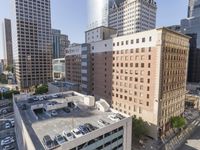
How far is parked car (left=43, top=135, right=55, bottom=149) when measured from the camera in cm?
2509

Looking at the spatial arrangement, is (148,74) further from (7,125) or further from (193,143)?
(7,125)

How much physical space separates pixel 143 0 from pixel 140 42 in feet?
293

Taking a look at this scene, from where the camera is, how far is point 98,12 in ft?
545

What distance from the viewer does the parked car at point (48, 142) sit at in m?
25.1

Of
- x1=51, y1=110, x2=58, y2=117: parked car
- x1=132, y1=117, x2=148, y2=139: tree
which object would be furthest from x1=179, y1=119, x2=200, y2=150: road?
x1=51, y1=110, x2=58, y2=117: parked car

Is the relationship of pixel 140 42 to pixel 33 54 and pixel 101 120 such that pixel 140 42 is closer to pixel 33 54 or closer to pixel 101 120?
pixel 101 120

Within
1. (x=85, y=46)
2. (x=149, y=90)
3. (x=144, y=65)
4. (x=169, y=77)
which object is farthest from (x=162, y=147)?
(x=85, y=46)

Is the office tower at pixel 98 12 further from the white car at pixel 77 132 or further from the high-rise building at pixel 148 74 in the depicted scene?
the white car at pixel 77 132

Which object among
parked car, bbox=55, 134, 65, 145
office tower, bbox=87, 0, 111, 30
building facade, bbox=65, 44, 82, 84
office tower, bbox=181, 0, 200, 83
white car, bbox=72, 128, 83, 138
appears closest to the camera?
parked car, bbox=55, 134, 65, 145

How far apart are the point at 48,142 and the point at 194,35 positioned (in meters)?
136

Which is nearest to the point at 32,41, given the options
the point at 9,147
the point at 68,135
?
the point at 9,147

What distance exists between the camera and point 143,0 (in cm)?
12431

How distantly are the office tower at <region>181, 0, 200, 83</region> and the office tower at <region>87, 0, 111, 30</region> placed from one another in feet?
264

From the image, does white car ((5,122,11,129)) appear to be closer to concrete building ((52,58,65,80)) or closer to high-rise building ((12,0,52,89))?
high-rise building ((12,0,52,89))
